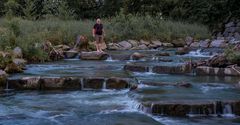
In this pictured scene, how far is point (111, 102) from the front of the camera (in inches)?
440

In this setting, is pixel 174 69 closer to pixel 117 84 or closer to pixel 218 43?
pixel 117 84

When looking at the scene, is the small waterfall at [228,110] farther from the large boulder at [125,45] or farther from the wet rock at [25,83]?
the large boulder at [125,45]

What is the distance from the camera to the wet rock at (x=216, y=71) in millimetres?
14719

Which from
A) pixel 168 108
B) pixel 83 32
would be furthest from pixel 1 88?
pixel 83 32

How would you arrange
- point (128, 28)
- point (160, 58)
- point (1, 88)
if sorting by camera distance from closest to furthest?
1. point (1, 88)
2. point (160, 58)
3. point (128, 28)

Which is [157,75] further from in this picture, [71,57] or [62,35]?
[62,35]

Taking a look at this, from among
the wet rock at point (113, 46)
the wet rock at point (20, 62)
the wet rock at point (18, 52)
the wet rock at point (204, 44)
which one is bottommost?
the wet rock at point (20, 62)

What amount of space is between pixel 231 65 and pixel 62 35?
36.1ft

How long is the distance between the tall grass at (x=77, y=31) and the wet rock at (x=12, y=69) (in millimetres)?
2681

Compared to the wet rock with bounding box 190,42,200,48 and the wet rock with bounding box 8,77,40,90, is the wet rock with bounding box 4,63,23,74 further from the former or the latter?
the wet rock with bounding box 190,42,200,48

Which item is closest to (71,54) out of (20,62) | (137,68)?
(20,62)

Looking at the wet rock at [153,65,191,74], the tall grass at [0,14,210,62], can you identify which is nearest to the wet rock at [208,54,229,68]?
the wet rock at [153,65,191,74]

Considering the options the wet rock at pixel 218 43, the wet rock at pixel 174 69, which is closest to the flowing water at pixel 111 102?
the wet rock at pixel 174 69

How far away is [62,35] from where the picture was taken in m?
24.1
